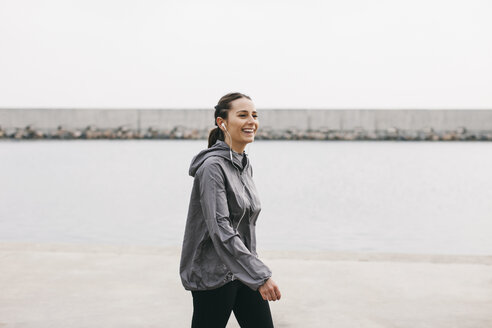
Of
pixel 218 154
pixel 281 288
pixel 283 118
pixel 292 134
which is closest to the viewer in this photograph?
pixel 218 154

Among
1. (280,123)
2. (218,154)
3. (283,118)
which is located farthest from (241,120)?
(280,123)

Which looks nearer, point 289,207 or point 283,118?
point 289,207

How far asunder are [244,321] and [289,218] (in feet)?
49.5

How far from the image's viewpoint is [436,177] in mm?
36219

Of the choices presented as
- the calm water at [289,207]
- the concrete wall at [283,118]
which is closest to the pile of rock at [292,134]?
the concrete wall at [283,118]

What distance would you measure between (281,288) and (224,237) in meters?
2.81

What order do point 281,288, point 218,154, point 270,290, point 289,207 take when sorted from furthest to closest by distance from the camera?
1. point 289,207
2. point 281,288
3. point 218,154
4. point 270,290

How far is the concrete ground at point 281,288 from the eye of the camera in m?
4.22

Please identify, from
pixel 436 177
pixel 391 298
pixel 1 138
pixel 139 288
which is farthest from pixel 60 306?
pixel 1 138

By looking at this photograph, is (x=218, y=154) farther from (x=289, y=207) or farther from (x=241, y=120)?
(x=289, y=207)

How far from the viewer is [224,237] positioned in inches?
89.7

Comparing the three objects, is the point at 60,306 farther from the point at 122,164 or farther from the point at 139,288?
the point at 122,164

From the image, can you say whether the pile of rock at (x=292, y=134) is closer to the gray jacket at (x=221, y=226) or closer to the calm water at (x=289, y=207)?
the calm water at (x=289, y=207)

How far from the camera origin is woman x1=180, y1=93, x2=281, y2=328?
229 cm
